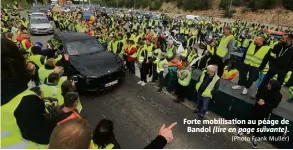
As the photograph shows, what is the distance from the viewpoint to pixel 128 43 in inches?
368

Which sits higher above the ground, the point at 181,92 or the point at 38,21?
the point at 38,21

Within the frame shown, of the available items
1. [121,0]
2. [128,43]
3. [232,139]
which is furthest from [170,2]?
[232,139]

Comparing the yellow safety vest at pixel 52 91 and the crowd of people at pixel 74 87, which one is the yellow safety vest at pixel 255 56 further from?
the yellow safety vest at pixel 52 91

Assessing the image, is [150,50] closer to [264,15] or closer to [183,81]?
[183,81]

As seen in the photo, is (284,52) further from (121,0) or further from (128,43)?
(121,0)

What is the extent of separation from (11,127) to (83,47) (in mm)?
6844

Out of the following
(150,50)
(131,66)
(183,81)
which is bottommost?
(131,66)

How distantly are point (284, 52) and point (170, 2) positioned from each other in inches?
2905

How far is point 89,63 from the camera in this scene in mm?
7391

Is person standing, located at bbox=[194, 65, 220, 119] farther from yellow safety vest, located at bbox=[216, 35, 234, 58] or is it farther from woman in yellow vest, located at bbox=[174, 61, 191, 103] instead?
yellow safety vest, located at bbox=[216, 35, 234, 58]

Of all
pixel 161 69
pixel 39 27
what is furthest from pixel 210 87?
pixel 39 27

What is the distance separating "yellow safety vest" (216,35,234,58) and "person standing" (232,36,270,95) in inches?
27.1

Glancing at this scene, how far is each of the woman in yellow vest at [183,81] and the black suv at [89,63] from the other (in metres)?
2.21

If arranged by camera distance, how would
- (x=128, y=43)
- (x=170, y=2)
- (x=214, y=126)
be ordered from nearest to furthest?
(x=214, y=126) → (x=128, y=43) → (x=170, y=2)
